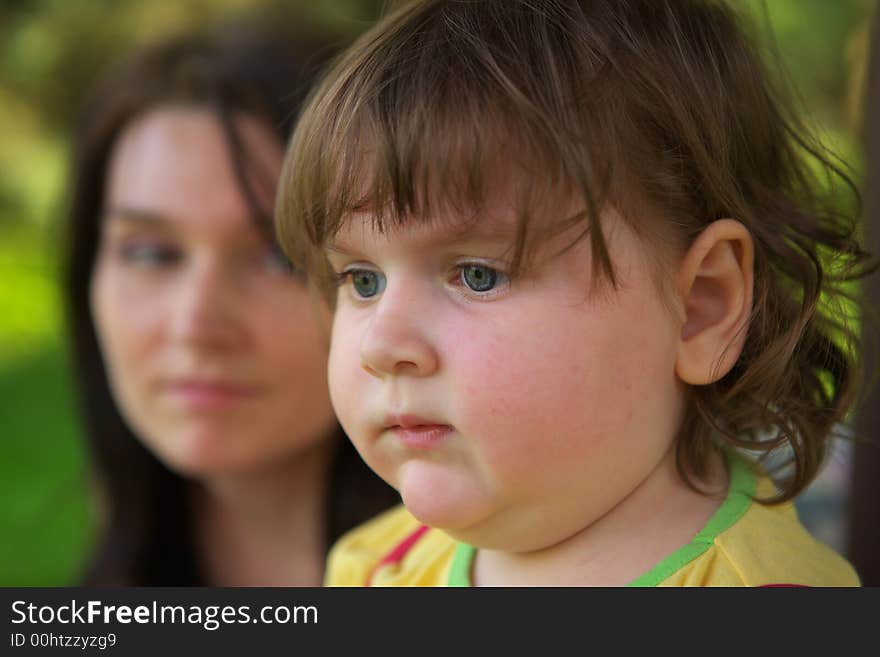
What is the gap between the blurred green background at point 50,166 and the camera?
12.9 feet

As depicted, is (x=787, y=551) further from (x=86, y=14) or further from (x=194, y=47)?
(x=86, y=14)

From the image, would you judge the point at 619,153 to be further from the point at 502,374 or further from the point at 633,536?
the point at 633,536

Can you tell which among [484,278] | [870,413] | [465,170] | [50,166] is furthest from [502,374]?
[50,166]

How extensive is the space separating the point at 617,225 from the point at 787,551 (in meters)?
0.44

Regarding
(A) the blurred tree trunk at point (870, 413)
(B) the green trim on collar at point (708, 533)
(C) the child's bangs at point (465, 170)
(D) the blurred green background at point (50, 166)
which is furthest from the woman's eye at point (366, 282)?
(D) the blurred green background at point (50, 166)

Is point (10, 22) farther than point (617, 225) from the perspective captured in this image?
Yes

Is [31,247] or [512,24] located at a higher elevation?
[31,247]

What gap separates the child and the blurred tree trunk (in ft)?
1.09

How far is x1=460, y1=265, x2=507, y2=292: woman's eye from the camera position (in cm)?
119

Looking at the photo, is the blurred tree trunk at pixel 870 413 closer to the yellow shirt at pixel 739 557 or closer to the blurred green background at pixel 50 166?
the yellow shirt at pixel 739 557

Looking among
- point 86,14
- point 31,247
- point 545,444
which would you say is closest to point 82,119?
point 545,444

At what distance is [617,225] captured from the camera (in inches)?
46.6

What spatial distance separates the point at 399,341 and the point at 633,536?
0.38 metres

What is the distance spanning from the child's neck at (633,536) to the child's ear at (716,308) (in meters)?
0.13
